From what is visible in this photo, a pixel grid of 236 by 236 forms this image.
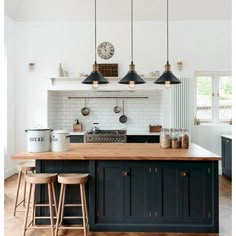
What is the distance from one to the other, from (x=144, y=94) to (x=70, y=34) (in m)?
2.32

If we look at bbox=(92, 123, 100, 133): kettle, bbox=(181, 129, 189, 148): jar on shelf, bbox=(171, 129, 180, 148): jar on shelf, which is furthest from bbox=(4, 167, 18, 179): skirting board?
bbox=(181, 129, 189, 148): jar on shelf

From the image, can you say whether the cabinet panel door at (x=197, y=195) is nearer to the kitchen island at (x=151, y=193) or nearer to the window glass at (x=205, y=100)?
the kitchen island at (x=151, y=193)

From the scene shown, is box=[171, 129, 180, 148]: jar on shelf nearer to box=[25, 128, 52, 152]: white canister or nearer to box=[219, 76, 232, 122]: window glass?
box=[25, 128, 52, 152]: white canister

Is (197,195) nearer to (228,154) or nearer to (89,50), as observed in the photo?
(228,154)

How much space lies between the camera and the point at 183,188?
3.07m

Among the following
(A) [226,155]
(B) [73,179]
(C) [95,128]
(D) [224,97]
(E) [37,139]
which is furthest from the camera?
(D) [224,97]

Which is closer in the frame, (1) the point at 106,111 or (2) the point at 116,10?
(2) the point at 116,10

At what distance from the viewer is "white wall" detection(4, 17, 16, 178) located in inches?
222

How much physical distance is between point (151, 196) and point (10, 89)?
433 cm

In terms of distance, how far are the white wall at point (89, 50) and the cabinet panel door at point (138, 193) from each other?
9.82 ft

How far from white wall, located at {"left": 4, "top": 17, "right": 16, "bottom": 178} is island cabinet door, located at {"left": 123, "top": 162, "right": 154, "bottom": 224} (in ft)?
11.9

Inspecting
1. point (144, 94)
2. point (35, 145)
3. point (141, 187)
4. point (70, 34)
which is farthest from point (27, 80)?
point (141, 187)

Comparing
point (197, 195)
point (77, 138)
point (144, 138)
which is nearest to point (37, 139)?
point (197, 195)

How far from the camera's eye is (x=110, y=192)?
311 centimetres
